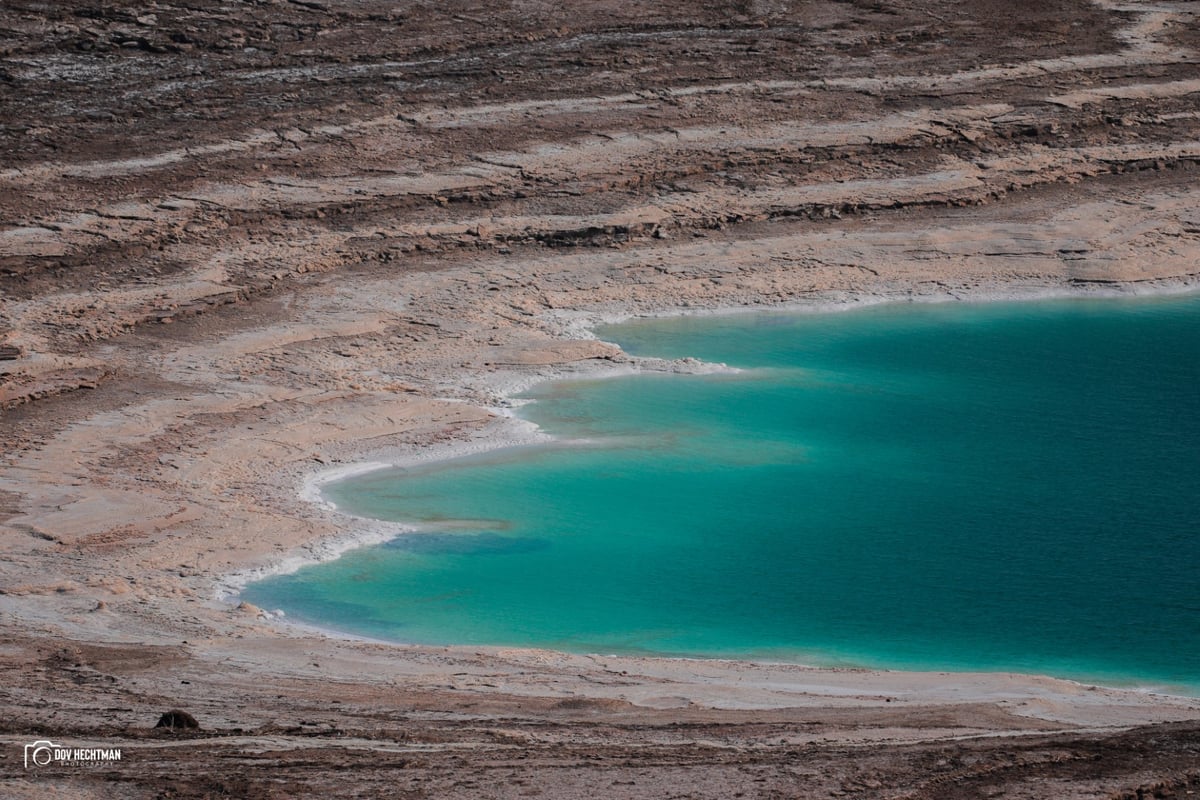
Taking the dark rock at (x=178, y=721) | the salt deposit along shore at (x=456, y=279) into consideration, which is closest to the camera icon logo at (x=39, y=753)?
the salt deposit along shore at (x=456, y=279)

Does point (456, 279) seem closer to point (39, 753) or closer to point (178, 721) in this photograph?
point (178, 721)

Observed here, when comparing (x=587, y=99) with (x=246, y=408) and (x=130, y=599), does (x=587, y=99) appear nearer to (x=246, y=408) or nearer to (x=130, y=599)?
(x=246, y=408)

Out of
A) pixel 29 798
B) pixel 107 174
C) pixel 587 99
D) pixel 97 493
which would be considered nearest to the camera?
pixel 29 798

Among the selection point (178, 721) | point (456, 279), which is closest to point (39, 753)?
point (178, 721)

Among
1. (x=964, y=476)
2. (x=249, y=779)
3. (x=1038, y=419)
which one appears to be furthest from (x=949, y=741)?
(x=1038, y=419)

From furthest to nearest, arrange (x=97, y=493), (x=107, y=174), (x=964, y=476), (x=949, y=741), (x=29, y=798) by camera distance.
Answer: (x=107, y=174) < (x=964, y=476) < (x=97, y=493) < (x=949, y=741) < (x=29, y=798)

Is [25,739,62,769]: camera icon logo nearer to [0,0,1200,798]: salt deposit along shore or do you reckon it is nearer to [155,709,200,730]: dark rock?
[0,0,1200,798]: salt deposit along shore
